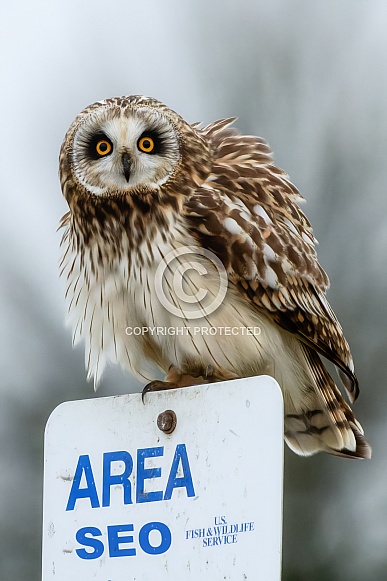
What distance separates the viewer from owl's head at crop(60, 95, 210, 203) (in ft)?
13.4

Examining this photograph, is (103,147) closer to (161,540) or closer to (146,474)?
(146,474)

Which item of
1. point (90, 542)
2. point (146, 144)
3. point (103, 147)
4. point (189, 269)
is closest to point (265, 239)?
point (189, 269)

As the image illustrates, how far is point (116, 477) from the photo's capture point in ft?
9.11

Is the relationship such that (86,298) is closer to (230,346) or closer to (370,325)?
(230,346)

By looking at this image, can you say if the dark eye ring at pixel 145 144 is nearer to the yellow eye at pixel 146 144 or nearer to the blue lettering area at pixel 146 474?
the yellow eye at pixel 146 144

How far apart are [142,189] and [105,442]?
4.51ft

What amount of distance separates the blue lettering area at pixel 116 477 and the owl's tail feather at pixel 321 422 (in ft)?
5.06

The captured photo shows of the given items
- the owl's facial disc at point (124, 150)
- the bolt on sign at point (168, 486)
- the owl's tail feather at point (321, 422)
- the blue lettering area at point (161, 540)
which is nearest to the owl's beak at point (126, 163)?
the owl's facial disc at point (124, 150)

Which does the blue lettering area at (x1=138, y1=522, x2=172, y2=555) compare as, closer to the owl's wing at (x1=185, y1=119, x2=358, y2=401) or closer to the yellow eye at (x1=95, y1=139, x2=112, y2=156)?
the owl's wing at (x1=185, y1=119, x2=358, y2=401)

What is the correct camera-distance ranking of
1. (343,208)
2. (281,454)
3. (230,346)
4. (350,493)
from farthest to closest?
(343,208)
(350,493)
(230,346)
(281,454)

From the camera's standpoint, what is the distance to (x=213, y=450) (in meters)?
2.62

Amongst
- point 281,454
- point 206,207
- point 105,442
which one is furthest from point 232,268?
point 281,454

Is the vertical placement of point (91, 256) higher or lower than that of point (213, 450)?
higher

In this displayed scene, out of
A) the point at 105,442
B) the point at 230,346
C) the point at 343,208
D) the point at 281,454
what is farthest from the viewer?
the point at 343,208
